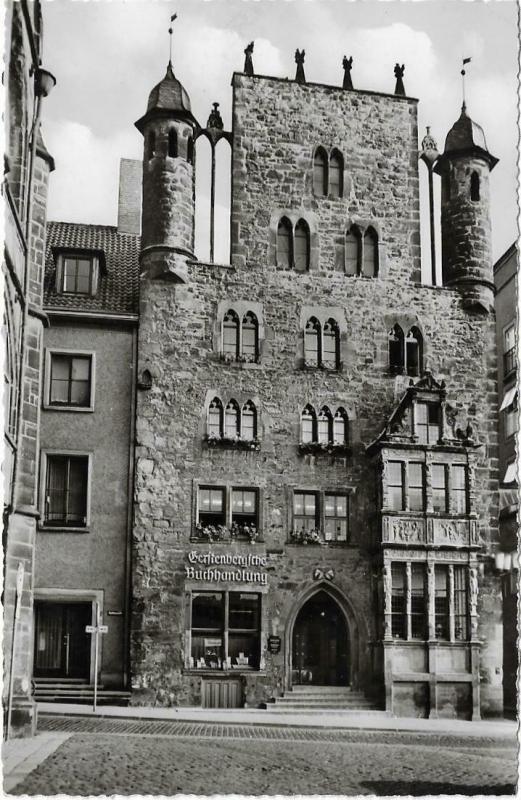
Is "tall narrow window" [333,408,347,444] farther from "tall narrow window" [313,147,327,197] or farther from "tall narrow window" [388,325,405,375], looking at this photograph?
"tall narrow window" [313,147,327,197]

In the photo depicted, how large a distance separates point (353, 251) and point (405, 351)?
235 cm

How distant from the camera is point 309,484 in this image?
24109 mm

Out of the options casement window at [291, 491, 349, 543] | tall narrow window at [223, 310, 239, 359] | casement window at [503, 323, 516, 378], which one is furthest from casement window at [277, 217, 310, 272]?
casement window at [291, 491, 349, 543]

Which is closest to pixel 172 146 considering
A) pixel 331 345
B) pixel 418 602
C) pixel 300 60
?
pixel 331 345

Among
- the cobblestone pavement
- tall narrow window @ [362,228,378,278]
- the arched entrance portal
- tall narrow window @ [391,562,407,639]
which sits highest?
tall narrow window @ [362,228,378,278]

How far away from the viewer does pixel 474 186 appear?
25.6 metres

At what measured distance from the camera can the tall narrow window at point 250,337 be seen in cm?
2439

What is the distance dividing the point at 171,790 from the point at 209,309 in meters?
12.4

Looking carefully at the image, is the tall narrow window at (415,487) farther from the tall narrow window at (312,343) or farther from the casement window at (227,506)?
the casement window at (227,506)


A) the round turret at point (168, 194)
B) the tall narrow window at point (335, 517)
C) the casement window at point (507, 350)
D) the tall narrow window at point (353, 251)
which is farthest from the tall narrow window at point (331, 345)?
the casement window at point (507, 350)

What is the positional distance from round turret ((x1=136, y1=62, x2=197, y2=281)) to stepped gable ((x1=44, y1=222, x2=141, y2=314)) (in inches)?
23.8

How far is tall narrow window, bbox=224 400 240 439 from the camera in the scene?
24156 mm

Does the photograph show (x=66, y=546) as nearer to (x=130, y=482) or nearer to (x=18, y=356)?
(x=130, y=482)

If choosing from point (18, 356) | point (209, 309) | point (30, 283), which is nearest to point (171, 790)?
point (18, 356)
